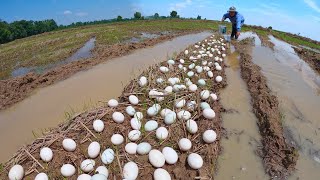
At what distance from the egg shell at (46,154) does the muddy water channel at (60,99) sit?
1463mm

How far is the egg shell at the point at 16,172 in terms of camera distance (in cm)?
351

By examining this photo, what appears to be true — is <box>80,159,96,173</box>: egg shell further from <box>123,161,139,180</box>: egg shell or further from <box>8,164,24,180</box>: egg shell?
<box>8,164,24,180</box>: egg shell

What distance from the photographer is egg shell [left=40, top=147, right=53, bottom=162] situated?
377cm

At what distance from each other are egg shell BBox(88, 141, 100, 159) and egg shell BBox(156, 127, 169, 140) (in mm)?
894

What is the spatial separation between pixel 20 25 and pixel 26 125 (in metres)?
29.3

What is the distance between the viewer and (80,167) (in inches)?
146

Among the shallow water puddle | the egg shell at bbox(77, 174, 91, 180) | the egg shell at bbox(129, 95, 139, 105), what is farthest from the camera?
the egg shell at bbox(129, 95, 139, 105)

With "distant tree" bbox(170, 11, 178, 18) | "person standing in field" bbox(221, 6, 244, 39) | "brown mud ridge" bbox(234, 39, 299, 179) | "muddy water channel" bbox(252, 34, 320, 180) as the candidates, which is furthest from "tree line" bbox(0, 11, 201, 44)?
"brown mud ridge" bbox(234, 39, 299, 179)

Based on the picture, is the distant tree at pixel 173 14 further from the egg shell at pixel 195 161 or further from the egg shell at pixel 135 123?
the egg shell at pixel 195 161

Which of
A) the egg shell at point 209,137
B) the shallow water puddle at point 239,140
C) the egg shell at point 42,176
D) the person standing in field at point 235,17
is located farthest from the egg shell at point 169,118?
the person standing in field at point 235,17

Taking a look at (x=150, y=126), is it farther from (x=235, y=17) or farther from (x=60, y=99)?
(x=235, y=17)

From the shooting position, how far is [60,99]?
701cm

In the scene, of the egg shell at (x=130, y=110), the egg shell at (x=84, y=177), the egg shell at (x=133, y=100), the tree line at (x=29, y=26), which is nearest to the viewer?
the egg shell at (x=84, y=177)

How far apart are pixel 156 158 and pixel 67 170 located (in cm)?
115
